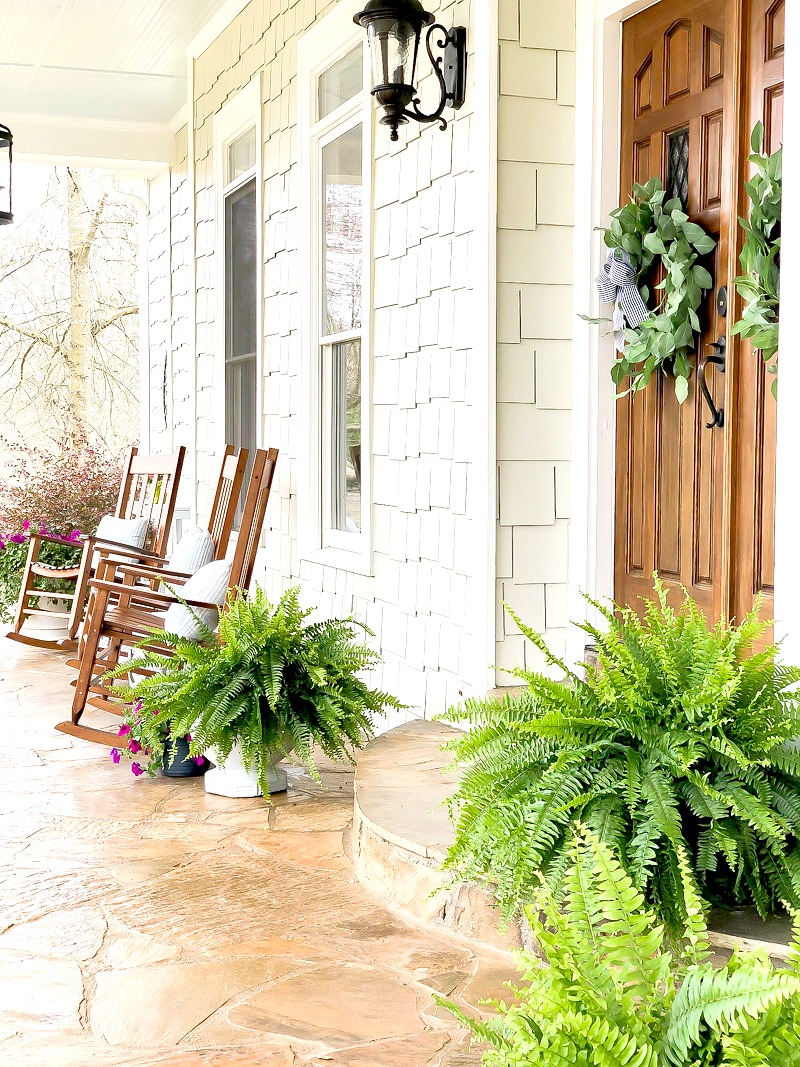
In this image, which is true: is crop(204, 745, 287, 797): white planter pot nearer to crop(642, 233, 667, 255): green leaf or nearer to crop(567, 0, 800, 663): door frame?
crop(567, 0, 800, 663): door frame

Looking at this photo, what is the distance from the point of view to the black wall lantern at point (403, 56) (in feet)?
10.6

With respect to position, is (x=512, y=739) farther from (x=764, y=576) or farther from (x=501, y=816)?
(x=764, y=576)

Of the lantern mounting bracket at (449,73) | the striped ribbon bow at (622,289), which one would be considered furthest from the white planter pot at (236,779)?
the lantern mounting bracket at (449,73)

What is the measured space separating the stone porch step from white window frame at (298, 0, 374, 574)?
1388 millimetres

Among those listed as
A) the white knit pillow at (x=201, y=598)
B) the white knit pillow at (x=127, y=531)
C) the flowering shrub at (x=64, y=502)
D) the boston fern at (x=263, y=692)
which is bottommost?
the boston fern at (x=263, y=692)

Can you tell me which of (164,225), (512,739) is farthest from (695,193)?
(164,225)

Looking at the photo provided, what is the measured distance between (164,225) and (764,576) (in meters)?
6.08

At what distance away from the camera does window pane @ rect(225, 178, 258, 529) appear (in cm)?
580

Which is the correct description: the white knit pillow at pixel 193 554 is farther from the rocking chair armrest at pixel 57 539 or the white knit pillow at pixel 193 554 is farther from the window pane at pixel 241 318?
the rocking chair armrest at pixel 57 539

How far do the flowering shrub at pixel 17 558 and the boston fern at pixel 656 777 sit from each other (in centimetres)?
487

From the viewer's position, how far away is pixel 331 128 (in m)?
4.50

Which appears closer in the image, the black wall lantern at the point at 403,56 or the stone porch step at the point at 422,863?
the stone porch step at the point at 422,863

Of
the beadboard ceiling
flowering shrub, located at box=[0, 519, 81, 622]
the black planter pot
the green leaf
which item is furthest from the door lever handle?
flowering shrub, located at box=[0, 519, 81, 622]

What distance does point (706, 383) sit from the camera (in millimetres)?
2832
